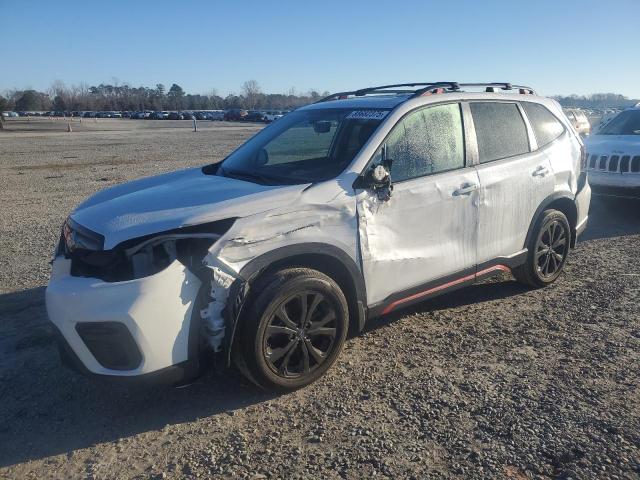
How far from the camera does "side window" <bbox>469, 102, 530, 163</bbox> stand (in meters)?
4.55

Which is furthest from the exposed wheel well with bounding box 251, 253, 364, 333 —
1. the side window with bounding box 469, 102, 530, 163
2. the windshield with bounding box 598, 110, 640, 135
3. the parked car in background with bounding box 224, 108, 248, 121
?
the parked car in background with bounding box 224, 108, 248, 121

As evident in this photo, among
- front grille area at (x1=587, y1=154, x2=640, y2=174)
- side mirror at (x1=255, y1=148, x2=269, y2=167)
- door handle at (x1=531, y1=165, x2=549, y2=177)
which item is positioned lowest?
front grille area at (x1=587, y1=154, x2=640, y2=174)

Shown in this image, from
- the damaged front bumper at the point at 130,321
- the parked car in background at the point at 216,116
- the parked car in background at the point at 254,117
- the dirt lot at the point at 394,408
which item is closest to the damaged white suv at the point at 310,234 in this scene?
the damaged front bumper at the point at 130,321

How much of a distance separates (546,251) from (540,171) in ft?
2.64

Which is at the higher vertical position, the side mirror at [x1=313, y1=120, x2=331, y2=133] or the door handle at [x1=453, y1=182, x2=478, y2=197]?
the side mirror at [x1=313, y1=120, x2=331, y2=133]

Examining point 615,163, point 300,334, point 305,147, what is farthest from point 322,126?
point 615,163

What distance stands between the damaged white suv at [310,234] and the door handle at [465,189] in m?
0.01

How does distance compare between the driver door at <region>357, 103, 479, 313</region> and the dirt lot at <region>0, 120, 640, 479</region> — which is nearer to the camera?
the dirt lot at <region>0, 120, 640, 479</region>

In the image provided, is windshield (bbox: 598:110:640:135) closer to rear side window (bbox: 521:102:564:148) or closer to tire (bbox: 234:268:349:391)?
rear side window (bbox: 521:102:564:148)

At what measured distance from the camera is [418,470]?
2795 mm

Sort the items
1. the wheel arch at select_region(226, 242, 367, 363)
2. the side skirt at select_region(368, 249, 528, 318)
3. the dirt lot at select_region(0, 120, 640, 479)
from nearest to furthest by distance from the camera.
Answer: the dirt lot at select_region(0, 120, 640, 479)
the wheel arch at select_region(226, 242, 367, 363)
the side skirt at select_region(368, 249, 528, 318)

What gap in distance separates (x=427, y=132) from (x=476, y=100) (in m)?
0.73

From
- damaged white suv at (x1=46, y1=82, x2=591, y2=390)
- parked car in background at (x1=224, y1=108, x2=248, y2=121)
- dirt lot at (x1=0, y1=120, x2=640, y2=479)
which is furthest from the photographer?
parked car in background at (x1=224, y1=108, x2=248, y2=121)

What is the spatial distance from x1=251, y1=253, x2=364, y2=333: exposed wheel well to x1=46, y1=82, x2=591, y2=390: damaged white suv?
0.4 inches
